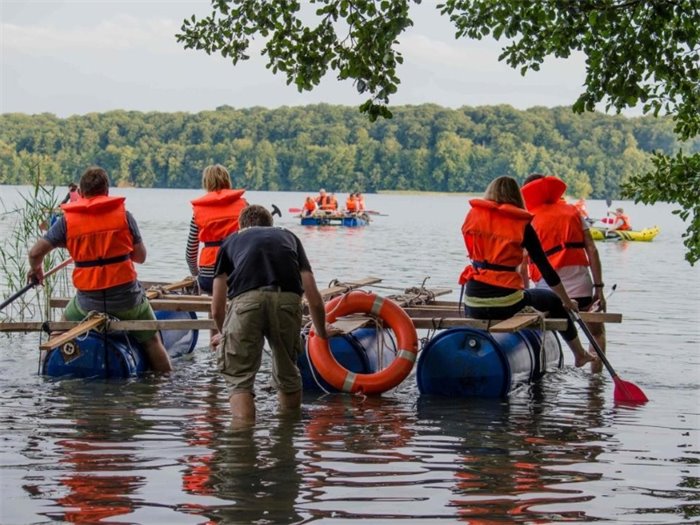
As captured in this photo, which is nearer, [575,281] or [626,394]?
[626,394]

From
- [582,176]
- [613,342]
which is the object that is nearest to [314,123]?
[582,176]

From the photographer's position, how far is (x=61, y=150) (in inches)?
3253

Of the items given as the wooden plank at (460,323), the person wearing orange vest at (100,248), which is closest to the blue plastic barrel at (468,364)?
the wooden plank at (460,323)

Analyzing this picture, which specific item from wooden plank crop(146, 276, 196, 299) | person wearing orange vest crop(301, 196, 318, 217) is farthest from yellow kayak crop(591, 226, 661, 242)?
wooden plank crop(146, 276, 196, 299)

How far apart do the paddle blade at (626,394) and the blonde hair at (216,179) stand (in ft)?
13.5

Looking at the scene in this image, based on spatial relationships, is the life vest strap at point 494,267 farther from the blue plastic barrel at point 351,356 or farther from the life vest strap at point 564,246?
the life vest strap at point 564,246

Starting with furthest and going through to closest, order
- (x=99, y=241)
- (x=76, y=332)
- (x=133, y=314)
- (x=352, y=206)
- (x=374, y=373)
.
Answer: (x=352, y=206) < (x=133, y=314) < (x=374, y=373) < (x=99, y=241) < (x=76, y=332)

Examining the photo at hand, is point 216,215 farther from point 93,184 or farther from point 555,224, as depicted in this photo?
point 555,224

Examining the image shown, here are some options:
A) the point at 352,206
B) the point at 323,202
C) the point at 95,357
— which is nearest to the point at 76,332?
the point at 95,357

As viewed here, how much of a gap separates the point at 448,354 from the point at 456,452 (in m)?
2.20

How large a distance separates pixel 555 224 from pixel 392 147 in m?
106

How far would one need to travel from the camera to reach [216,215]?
1168 cm

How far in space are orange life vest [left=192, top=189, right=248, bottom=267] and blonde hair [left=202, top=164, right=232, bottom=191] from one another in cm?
5

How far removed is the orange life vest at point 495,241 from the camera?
388 inches
